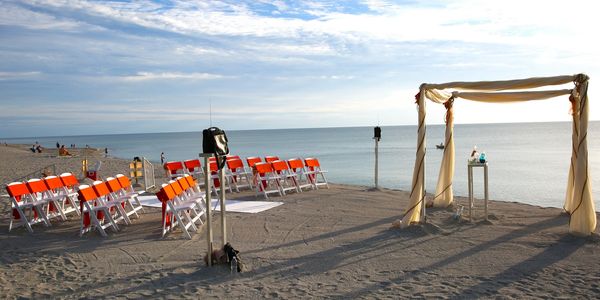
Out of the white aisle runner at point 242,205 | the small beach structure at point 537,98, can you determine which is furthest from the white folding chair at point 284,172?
the small beach structure at point 537,98

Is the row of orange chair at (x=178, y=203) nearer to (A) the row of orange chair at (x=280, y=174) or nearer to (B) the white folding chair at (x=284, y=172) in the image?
(A) the row of orange chair at (x=280, y=174)

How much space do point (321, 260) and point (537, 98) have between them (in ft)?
13.3

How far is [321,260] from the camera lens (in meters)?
5.70

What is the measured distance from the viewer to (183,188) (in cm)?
765

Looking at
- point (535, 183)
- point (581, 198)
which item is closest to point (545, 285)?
point (581, 198)

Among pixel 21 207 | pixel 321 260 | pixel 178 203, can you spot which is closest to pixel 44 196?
pixel 21 207

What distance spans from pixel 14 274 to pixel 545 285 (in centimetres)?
544

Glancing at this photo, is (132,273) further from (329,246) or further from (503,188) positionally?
(503,188)

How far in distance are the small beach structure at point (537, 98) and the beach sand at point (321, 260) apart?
11.0 inches

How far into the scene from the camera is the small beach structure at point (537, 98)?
6.56 metres

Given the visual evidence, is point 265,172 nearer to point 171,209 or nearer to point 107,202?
point 107,202

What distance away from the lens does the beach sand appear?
471 centimetres

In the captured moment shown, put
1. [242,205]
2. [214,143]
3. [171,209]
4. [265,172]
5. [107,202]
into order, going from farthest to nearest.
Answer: [265,172]
[242,205]
[107,202]
[171,209]
[214,143]

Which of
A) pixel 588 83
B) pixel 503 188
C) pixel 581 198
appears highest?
pixel 588 83
